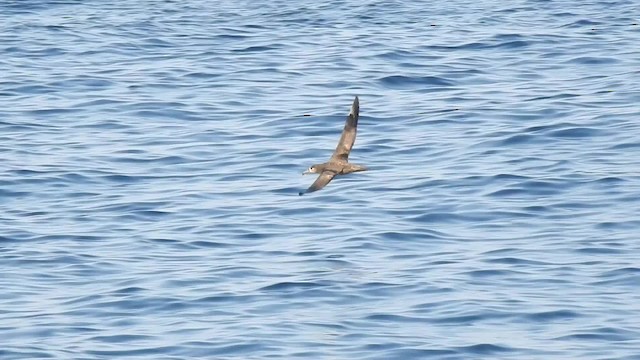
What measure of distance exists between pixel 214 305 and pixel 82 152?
22.2ft

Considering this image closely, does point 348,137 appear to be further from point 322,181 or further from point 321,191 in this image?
point 321,191

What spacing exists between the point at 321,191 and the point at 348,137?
2.11m

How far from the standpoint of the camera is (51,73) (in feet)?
86.3

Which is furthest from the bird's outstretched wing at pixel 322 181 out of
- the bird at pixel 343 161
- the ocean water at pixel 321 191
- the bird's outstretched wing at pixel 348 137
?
the ocean water at pixel 321 191

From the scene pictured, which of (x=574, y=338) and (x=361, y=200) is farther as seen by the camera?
(x=361, y=200)

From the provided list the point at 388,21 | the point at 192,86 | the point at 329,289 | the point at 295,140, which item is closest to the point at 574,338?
the point at 329,289

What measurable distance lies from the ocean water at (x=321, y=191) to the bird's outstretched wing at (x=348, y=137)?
84 cm

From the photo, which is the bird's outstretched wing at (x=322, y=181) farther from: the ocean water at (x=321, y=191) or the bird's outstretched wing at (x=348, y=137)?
the ocean water at (x=321, y=191)

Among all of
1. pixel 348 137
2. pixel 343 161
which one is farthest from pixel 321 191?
pixel 343 161

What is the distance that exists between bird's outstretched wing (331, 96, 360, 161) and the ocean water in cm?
84

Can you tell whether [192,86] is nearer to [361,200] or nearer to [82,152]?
[82,152]

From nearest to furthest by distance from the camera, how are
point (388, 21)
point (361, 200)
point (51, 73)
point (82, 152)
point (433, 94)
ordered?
point (361, 200) < point (82, 152) < point (433, 94) < point (51, 73) < point (388, 21)

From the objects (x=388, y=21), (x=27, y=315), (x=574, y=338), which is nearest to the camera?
(x=574, y=338)

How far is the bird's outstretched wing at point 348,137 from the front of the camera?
17.2 meters
